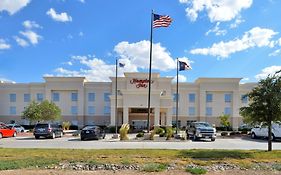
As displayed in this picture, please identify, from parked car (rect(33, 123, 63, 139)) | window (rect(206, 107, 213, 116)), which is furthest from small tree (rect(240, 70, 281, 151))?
window (rect(206, 107, 213, 116))

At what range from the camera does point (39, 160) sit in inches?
645

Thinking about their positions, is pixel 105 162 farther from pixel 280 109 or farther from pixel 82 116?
pixel 82 116

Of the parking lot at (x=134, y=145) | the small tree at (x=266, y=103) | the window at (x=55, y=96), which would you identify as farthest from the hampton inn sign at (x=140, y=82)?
the small tree at (x=266, y=103)

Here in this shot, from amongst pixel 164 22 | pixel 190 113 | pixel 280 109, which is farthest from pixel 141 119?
pixel 280 109

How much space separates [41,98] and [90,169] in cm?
5885

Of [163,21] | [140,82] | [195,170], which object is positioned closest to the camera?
[195,170]

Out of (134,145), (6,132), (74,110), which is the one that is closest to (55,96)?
(74,110)

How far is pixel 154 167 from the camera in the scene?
15.3m

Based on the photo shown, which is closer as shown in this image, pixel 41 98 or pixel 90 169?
pixel 90 169

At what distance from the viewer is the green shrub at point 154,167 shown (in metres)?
15.1

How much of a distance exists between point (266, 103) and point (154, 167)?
7.81m

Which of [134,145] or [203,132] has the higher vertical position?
[203,132]

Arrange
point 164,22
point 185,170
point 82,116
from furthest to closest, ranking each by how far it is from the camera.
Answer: point 82,116 < point 164,22 < point 185,170

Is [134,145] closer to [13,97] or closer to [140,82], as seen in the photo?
[140,82]
